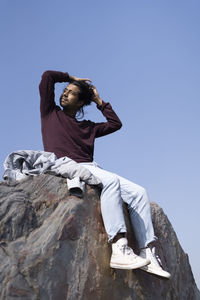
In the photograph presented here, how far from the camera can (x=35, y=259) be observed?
10.5 ft

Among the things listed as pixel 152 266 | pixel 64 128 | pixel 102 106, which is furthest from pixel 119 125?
pixel 152 266

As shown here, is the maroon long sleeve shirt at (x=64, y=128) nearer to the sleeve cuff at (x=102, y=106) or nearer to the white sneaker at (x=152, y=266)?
the sleeve cuff at (x=102, y=106)

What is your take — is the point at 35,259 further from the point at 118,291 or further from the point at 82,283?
the point at 118,291

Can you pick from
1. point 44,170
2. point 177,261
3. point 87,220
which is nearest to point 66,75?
point 44,170

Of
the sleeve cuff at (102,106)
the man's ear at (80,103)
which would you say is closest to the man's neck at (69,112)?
the man's ear at (80,103)

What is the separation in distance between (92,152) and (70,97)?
82 cm

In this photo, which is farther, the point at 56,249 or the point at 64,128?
the point at 64,128

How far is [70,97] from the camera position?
4.93 meters

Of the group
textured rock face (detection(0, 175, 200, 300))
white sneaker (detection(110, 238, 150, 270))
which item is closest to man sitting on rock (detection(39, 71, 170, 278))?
white sneaker (detection(110, 238, 150, 270))

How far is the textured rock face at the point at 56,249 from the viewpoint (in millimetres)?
3141

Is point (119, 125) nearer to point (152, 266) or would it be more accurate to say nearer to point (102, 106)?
point (102, 106)

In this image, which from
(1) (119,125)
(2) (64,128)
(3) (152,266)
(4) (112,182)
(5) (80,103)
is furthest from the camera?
(1) (119,125)

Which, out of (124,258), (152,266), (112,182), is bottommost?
(152,266)

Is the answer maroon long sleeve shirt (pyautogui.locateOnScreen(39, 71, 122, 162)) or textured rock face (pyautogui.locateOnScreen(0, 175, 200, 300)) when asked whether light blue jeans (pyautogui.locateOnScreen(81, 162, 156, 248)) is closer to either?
textured rock face (pyautogui.locateOnScreen(0, 175, 200, 300))
